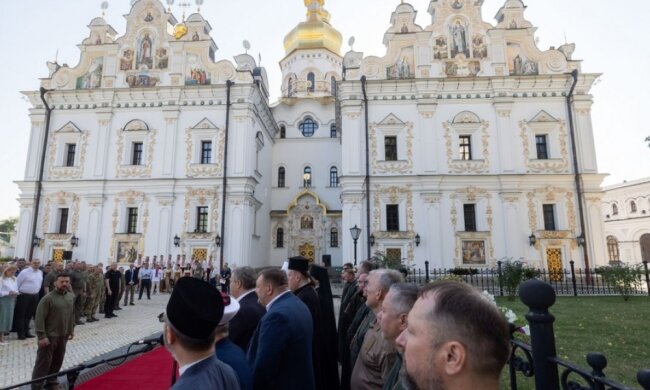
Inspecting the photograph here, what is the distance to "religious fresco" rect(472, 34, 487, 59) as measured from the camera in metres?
24.0

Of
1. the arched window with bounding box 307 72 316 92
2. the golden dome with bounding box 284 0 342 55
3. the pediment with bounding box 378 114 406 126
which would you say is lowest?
the pediment with bounding box 378 114 406 126

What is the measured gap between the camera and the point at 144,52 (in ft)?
83.9

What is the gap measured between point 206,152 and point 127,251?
7496 mm

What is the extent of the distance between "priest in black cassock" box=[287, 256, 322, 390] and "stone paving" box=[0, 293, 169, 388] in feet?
16.4

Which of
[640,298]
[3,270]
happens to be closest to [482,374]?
[3,270]

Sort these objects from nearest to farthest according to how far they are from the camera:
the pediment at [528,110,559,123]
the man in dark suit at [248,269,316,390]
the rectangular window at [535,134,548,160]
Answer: the man in dark suit at [248,269,316,390] < the pediment at [528,110,559,123] < the rectangular window at [535,134,548,160]

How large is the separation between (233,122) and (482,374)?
24.2 m

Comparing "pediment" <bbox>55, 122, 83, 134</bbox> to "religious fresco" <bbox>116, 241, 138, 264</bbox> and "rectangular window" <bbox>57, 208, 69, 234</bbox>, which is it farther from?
"religious fresco" <bbox>116, 241, 138, 264</bbox>

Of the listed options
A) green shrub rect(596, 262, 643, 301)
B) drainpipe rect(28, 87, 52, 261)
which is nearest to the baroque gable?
green shrub rect(596, 262, 643, 301)

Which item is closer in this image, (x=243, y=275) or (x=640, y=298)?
(x=243, y=275)

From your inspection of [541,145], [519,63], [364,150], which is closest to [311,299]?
[364,150]

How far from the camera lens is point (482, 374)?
1314mm

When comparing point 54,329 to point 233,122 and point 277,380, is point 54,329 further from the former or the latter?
point 233,122

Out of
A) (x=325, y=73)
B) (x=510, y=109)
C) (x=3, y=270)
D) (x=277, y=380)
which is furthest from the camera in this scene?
(x=325, y=73)
